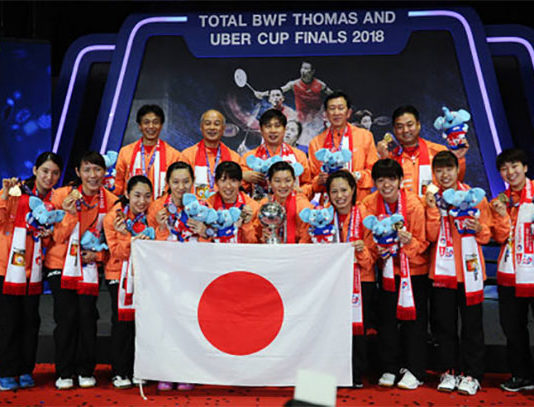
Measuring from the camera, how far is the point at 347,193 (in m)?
4.05

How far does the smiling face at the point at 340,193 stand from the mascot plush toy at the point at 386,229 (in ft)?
0.72

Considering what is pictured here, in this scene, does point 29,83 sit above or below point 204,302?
above

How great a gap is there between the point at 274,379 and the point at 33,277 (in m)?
1.83

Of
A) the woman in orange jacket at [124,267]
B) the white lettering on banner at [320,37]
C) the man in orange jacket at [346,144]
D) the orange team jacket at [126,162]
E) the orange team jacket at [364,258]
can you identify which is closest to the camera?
the orange team jacket at [364,258]

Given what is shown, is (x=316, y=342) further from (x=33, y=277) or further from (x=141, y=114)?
(x=141, y=114)

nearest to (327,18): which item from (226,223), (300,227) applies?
(300,227)

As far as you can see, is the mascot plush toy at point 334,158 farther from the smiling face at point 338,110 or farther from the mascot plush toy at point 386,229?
the smiling face at point 338,110

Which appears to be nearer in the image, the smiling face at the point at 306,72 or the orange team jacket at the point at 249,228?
the orange team jacket at the point at 249,228

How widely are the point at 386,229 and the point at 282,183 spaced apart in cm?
78

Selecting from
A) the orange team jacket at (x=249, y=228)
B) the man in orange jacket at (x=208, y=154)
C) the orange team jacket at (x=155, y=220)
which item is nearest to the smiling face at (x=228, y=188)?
the orange team jacket at (x=249, y=228)

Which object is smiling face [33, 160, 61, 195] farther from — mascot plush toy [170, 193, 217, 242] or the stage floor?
the stage floor

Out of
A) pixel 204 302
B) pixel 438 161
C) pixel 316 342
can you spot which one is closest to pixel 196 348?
pixel 204 302

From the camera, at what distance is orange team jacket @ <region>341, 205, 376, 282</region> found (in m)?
4.04

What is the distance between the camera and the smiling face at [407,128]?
4.66 m
